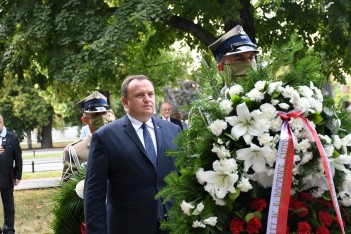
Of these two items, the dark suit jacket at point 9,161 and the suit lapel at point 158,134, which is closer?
the suit lapel at point 158,134

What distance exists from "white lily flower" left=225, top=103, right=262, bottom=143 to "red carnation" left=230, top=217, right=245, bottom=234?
403 millimetres

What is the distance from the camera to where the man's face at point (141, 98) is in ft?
14.3

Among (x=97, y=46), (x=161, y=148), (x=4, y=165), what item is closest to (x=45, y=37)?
(x=97, y=46)

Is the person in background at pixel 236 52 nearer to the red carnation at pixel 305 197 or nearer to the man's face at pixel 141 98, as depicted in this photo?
the man's face at pixel 141 98

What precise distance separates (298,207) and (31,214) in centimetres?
1054

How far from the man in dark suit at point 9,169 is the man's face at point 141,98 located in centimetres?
651

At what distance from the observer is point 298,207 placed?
3.12 meters

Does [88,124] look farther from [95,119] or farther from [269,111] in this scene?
[269,111]

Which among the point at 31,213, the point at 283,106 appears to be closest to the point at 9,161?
the point at 31,213

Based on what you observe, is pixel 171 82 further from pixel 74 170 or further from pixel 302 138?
pixel 302 138

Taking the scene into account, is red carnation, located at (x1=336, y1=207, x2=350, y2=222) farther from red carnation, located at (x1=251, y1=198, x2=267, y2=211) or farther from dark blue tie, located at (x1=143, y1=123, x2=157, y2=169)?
dark blue tie, located at (x1=143, y1=123, x2=157, y2=169)

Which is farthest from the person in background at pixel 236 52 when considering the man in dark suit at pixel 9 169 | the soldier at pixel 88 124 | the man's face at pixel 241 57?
the man in dark suit at pixel 9 169

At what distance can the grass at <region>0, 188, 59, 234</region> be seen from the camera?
1082 cm

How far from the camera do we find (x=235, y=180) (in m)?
3.06
